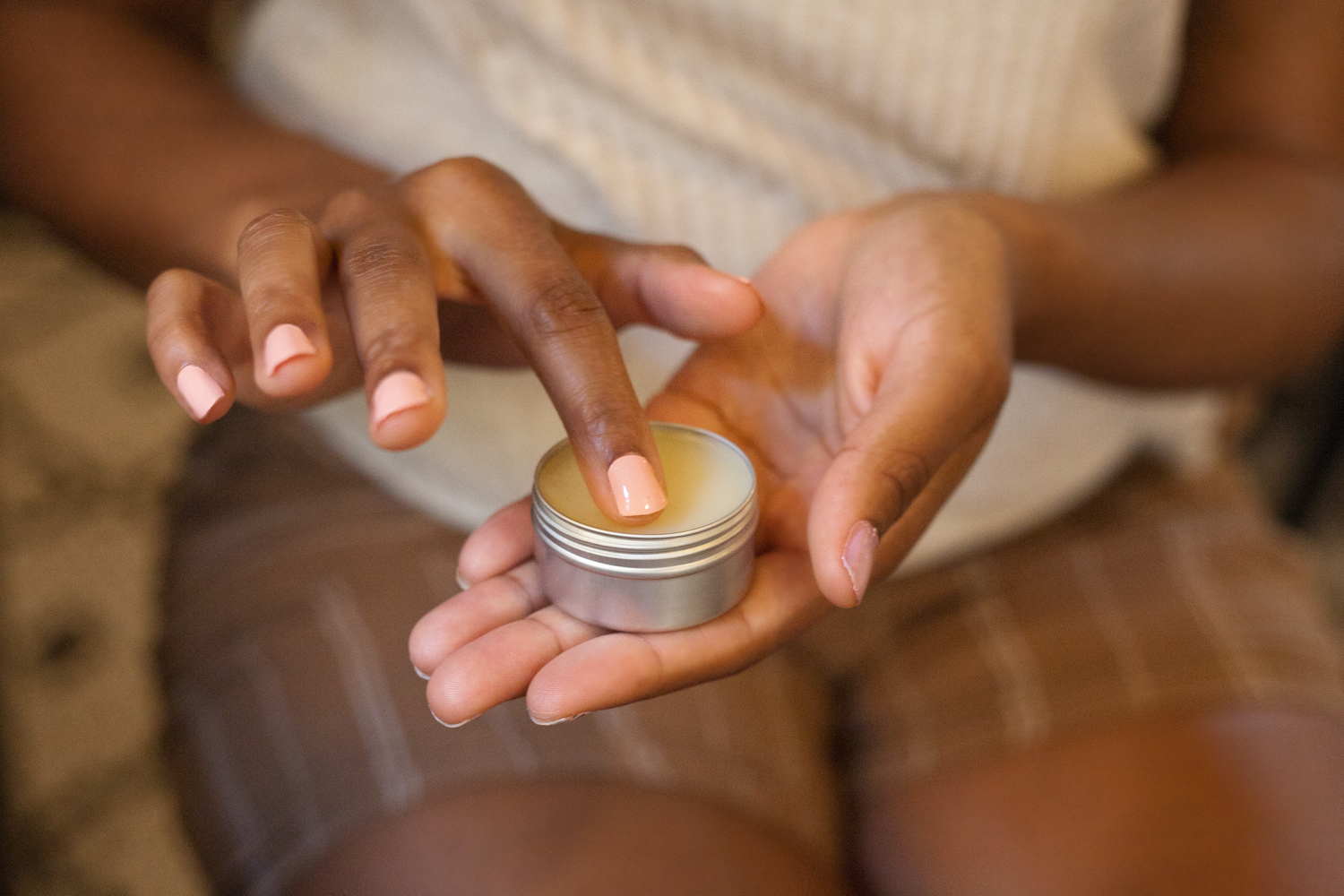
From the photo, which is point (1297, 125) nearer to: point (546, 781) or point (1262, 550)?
point (1262, 550)

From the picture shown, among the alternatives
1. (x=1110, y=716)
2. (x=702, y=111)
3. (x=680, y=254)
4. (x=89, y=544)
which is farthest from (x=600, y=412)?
(x=89, y=544)

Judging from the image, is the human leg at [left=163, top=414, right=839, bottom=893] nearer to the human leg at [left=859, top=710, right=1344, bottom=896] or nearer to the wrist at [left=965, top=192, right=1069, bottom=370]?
the human leg at [left=859, top=710, right=1344, bottom=896]

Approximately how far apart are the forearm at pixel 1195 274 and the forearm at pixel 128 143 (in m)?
0.47

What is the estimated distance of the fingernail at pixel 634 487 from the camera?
0.44 metres

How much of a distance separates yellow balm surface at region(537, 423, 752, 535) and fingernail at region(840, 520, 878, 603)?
8 centimetres

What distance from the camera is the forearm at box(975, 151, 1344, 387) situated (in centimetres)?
70

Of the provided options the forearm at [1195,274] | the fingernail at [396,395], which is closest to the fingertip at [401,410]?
the fingernail at [396,395]

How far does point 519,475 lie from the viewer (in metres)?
0.74

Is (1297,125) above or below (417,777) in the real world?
above

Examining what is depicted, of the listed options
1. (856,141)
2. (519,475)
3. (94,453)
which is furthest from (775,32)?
(94,453)

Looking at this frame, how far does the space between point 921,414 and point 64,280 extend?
172cm

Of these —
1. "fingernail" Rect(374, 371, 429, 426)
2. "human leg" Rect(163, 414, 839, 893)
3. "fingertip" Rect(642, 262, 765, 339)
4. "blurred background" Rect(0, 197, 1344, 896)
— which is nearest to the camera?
"fingernail" Rect(374, 371, 429, 426)

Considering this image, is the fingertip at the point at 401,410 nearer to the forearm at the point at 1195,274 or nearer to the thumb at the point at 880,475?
the thumb at the point at 880,475

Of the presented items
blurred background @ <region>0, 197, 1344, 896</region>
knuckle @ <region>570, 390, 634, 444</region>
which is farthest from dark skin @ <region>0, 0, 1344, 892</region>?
blurred background @ <region>0, 197, 1344, 896</region>
